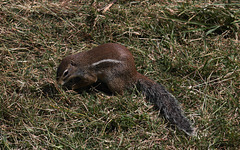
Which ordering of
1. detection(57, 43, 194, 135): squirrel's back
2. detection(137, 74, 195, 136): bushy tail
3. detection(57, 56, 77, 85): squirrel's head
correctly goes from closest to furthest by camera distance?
detection(137, 74, 195, 136): bushy tail
detection(57, 43, 194, 135): squirrel's back
detection(57, 56, 77, 85): squirrel's head

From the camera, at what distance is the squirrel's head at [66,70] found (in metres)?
4.71

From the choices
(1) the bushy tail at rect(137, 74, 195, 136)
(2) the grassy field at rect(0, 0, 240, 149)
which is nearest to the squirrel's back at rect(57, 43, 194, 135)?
(1) the bushy tail at rect(137, 74, 195, 136)

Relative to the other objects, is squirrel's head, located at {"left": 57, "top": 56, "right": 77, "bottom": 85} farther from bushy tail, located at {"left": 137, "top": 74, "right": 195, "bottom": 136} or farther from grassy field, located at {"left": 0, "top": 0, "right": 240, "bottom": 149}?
bushy tail, located at {"left": 137, "top": 74, "right": 195, "bottom": 136}

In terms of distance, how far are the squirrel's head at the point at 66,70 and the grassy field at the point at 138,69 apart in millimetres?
158

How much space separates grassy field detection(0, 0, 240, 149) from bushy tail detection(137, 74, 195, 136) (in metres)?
0.10

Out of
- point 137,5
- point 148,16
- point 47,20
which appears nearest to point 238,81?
point 148,16

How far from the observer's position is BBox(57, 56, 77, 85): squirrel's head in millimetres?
4715

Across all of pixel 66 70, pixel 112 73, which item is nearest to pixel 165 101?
pixel 112 73

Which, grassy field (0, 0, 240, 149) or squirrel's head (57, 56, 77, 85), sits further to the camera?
squirrel's head (57, 56, 77, 85)

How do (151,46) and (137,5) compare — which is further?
(137,5)

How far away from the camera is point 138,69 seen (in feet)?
16.6

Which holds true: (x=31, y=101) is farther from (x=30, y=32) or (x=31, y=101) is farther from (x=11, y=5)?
(x=11, y=5)

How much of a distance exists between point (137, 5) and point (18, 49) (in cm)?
230

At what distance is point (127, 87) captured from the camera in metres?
4.66
